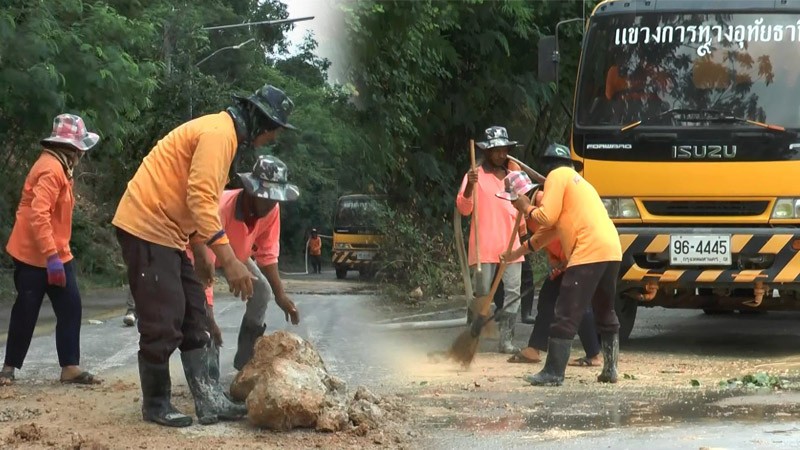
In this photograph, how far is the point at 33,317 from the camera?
28.4 ft

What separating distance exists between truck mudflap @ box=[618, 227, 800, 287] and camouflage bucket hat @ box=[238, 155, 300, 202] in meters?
3.51

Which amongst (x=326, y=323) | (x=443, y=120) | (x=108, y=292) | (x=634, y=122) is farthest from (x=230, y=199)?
(x=108, y=292)

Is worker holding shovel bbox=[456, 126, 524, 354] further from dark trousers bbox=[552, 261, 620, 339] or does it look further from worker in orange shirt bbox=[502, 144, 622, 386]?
dark trousers bbox=[552, 261, 620, 339]

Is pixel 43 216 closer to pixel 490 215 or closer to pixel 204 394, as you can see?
pixel 204 394

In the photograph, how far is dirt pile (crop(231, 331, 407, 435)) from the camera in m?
Result: 6.64

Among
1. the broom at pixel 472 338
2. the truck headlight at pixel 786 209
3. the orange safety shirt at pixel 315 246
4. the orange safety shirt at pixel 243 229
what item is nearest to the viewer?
the orange safety shirt at pixel 243 229

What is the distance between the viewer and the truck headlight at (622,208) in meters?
10.3

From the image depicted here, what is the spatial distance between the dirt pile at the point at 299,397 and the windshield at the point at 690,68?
13.2 ft

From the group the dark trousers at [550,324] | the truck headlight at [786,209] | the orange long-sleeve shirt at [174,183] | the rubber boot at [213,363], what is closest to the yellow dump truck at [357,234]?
the dark trousers at [550,324]

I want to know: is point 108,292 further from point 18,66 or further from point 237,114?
point 237,114

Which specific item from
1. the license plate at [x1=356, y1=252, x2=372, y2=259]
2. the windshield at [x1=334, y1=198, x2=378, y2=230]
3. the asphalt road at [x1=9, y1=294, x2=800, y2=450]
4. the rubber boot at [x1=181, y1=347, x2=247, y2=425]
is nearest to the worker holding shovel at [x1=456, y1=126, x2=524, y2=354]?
the asphalt road at [x1=9, y1=294, x2=800, y2=450]

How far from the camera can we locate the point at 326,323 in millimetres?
14461

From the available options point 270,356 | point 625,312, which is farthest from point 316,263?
point 270,356

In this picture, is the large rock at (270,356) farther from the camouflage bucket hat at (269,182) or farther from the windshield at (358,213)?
the windshield at (358,213)
